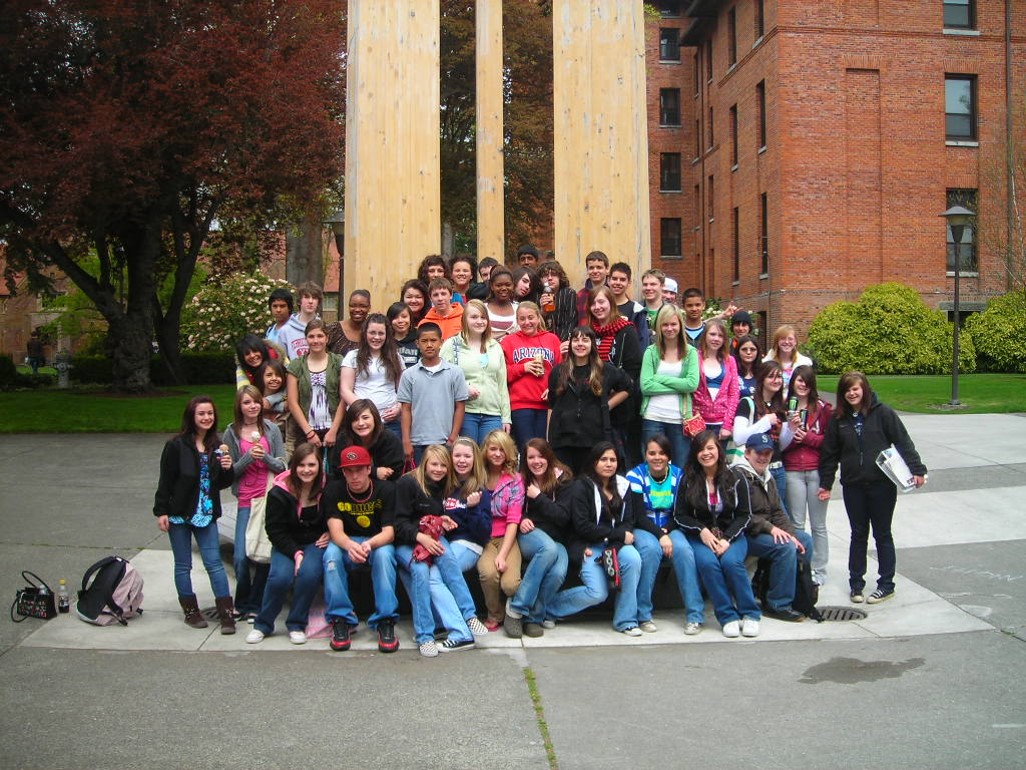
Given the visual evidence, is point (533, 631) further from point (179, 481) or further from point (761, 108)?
point (761, 108)

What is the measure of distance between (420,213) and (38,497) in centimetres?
512

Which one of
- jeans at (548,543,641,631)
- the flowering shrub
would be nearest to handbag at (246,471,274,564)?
jeans at (548,543,641,631)

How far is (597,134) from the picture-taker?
9500 mm

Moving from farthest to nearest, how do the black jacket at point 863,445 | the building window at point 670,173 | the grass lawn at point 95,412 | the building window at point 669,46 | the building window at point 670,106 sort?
1. the building window at point 670,173
2. the building window at point 670,106
3. the building window at point 669,46
4. the grass lawn at point 95,412
5. the black jacket at point 863,445

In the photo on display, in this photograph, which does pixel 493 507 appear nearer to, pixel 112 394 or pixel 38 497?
pixel 38 497

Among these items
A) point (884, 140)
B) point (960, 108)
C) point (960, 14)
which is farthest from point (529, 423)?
point (960, 14)

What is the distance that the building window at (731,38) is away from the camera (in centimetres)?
3547

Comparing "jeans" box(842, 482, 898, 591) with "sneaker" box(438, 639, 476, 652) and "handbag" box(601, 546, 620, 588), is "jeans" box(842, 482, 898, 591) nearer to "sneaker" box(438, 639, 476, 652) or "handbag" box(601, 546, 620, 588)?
"handbag" box(601, 546, 620, 588)

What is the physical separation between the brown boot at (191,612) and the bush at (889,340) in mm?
23964

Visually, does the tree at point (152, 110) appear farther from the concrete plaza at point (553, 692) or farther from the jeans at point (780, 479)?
the jeans at point (780, 479)

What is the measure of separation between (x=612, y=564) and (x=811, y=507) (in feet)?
6.00

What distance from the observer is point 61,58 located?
1825cm

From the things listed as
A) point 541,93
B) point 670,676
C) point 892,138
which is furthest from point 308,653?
point 892,138

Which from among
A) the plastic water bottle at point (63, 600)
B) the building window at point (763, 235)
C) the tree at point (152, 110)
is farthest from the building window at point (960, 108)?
the plastic water bottle at point (63, 600)
